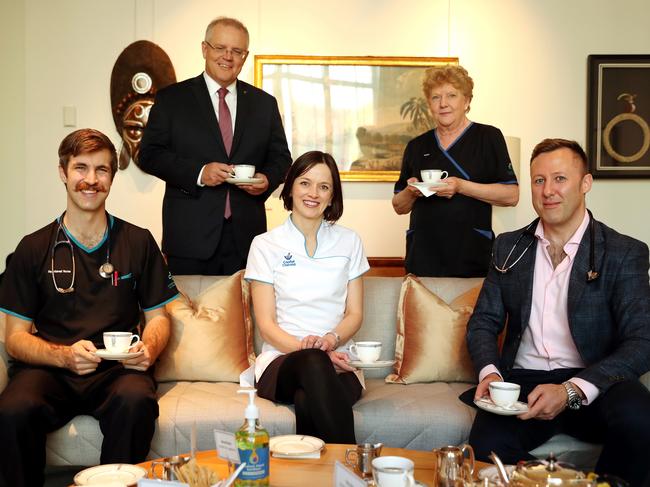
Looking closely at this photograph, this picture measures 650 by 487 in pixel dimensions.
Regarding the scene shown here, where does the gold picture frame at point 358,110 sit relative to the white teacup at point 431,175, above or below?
above

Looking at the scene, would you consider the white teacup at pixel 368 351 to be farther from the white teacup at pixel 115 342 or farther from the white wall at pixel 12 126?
the white wall at pixel 12 126

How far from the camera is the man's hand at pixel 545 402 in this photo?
7.28ft

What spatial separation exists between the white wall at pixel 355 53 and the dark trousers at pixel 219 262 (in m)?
1.41

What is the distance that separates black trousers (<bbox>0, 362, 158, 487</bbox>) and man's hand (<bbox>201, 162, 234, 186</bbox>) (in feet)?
3.03

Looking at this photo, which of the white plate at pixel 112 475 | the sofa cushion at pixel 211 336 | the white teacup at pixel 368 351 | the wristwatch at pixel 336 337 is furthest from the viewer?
the sofa cushion at pixel 211 336

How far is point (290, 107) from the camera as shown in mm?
4723

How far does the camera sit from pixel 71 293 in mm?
2582

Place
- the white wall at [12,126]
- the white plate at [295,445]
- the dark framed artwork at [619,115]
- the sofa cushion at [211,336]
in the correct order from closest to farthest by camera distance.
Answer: the white plate at [295,445] < the sofa cushion at [211,336] < the white wall at [12,126] < the dark framed artwork at [619,115]

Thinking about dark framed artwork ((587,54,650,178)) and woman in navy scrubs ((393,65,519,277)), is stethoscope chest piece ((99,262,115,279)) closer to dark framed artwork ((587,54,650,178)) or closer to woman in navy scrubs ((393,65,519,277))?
woman in navy scrubs ((393,65,519,277))

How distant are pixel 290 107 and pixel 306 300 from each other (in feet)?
→ 7.31

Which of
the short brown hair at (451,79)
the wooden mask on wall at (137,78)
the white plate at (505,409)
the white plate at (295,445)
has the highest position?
the wooden mask on wall at (137,78)

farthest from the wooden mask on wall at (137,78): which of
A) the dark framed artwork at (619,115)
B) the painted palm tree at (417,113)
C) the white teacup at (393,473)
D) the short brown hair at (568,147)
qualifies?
the white teacup at (393,473)

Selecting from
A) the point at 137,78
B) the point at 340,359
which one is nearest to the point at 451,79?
the point at 340,359

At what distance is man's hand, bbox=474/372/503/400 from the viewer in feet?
7.86
